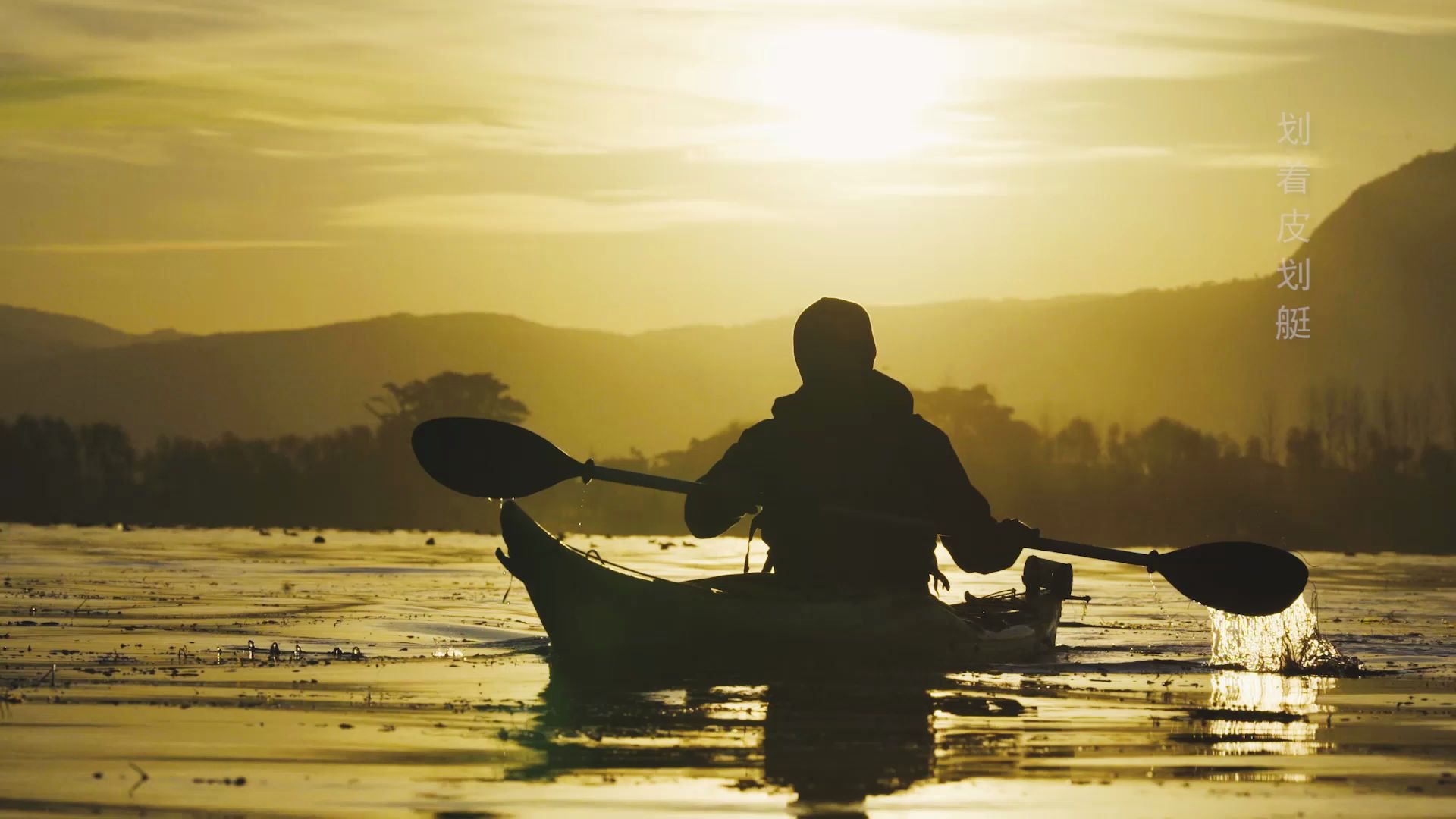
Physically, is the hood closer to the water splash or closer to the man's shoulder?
the man's shoulder

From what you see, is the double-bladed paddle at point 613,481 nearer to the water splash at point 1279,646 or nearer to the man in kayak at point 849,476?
the man in kayak at point 849,476

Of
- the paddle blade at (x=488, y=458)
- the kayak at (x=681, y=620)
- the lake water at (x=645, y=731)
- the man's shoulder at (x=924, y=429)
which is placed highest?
the man's shoulder at (x=924, y=429)

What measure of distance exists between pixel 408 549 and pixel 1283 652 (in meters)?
39.3

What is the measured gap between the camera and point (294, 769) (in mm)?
9664

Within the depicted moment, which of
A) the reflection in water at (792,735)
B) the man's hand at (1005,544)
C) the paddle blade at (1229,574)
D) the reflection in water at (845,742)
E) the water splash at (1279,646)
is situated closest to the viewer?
the reflection in water at (845,742)

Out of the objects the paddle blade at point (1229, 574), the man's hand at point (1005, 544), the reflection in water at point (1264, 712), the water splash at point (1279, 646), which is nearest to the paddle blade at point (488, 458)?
the man's hand at point (1005, 544)

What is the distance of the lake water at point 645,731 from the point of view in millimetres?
8961

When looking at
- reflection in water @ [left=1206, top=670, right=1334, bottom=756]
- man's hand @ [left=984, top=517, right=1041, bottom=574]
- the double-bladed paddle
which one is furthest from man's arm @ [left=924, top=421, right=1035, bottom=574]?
reflection in water @ [left=1206, top=670, right=1334, bottom=756]

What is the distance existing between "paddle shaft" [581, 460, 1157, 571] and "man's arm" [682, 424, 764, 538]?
12 centimetres

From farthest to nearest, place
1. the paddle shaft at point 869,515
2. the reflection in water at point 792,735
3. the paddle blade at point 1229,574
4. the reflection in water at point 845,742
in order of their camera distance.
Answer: the paddle blade at point 1229,574
the paddle shaft at point 869,515
the reflection in water at point 792,735
the reflection in water at point 845,742

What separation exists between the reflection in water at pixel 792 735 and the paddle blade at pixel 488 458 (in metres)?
2.09

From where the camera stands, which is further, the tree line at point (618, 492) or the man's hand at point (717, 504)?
the tree line at point (618, 492)

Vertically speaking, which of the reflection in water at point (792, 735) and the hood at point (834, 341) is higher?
the hood at point (834, 341)

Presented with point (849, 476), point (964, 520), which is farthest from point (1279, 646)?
point (849, 476)
